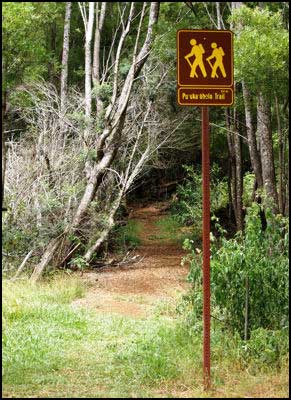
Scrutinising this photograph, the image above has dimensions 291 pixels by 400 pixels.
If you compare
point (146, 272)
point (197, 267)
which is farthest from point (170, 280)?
point (197, 267)

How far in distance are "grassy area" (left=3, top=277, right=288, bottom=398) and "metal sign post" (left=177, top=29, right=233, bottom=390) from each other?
59 cm

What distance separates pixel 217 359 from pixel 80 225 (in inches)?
304

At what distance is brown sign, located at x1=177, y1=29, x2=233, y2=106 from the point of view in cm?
534

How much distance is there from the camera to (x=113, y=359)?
6.86 meters

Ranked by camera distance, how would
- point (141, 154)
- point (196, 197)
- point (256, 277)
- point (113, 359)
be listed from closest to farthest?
point (256, 277) < point (113, 359) < point (141, 154) < point (196, 197)

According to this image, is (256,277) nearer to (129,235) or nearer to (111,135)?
(111,135)

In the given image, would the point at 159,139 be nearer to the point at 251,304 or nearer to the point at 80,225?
the point at 80,225

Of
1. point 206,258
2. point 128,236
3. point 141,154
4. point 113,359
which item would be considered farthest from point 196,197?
→ point 206,258

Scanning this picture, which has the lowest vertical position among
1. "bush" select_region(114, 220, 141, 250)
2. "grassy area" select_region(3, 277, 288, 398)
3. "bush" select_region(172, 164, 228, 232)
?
"grassy area" select_region(3, 277, 288, 398)

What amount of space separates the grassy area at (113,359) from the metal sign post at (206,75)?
589 mm

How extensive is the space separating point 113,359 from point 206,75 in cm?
319

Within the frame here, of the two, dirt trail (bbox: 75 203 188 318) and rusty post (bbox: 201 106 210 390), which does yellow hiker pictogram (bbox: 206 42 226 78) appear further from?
dirt trail (bbox: 75 203 188 318)

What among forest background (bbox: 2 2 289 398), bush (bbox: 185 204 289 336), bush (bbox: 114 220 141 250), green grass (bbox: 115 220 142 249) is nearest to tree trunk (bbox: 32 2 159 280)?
forest background (bbox: 2 2 289 398)

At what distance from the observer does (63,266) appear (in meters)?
13.2
